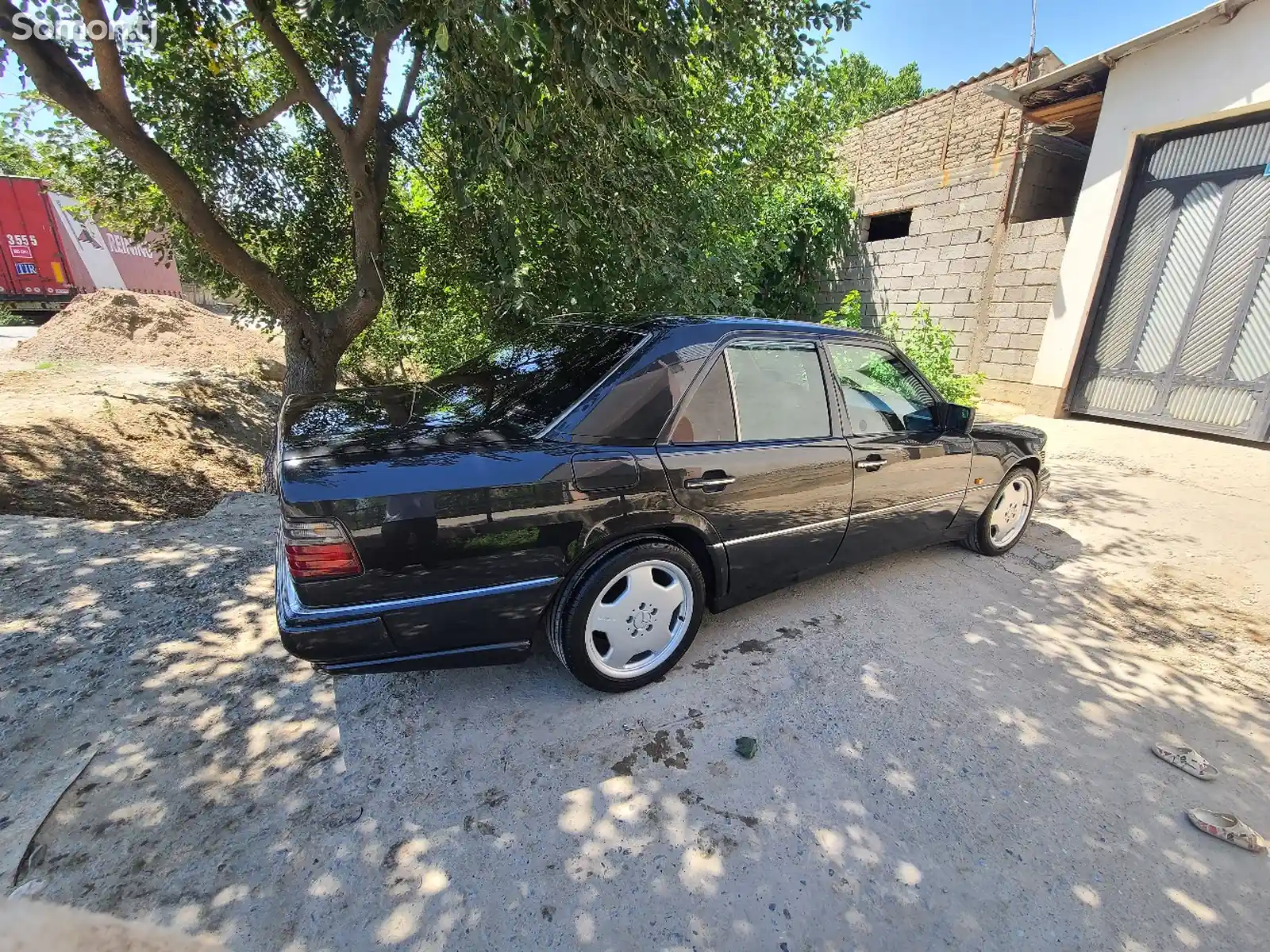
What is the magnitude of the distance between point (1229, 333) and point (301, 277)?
10.7 meters

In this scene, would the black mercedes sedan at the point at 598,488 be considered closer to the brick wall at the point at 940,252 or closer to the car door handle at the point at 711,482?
the car door handle at the point at 711,482

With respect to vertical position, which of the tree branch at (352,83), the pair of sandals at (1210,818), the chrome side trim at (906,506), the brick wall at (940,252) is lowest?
the pair of sandals at (1210,818)

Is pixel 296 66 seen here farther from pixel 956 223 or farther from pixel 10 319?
pixel 10 319

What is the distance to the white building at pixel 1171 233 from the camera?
624cm

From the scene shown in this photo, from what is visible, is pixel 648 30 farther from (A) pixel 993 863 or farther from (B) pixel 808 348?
(A) pixel 993 863

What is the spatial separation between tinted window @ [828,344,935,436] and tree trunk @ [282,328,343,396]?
15.8ft

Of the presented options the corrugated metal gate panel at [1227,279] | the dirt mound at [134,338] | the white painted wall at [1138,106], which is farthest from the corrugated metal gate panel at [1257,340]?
the dirt mound at [134,338]

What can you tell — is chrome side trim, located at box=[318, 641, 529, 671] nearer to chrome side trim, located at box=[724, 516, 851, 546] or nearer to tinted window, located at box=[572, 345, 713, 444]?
tinted window, located at box=[572, 345, 713, 444]

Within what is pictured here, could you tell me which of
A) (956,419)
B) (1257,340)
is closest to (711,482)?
(956,419)

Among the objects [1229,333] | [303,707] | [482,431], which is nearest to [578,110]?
[482,431]

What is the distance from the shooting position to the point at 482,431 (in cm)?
227

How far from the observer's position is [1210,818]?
200 centimetres

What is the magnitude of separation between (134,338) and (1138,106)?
15.0 m

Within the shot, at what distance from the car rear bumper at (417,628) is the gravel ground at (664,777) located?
357mm
